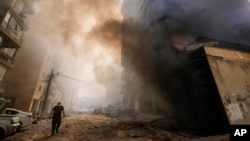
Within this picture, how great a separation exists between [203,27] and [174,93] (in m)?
8.49

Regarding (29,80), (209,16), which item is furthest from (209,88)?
(29,80)

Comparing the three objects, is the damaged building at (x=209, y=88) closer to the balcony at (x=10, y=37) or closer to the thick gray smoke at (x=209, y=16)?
the thick gray smoke at (x=209, y=16)

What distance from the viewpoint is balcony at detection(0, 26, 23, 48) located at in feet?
42.2

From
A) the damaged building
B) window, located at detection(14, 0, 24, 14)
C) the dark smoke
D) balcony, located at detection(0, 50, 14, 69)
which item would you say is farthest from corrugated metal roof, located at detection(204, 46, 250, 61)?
window, located at detection(14, 0, 24, 14)

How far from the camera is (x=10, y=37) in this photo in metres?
13.8

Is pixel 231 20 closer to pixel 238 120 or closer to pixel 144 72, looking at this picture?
pixel 144 72

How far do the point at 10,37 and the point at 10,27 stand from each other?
1145mm

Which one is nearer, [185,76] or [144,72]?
[185,76]

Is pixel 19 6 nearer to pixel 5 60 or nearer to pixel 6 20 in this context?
pixel 6 20

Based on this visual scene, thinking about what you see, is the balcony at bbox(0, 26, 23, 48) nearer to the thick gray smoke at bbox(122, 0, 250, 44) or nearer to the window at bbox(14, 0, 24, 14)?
the window at bbox(14, 0, 24, 14)

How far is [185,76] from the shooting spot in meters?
11.0

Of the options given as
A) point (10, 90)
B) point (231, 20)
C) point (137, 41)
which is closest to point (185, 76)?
point (231, 20)

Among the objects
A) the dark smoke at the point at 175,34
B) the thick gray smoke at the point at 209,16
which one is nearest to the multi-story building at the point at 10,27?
the dark smoke at the point at 175,34

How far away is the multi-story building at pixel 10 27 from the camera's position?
43.0 ft
